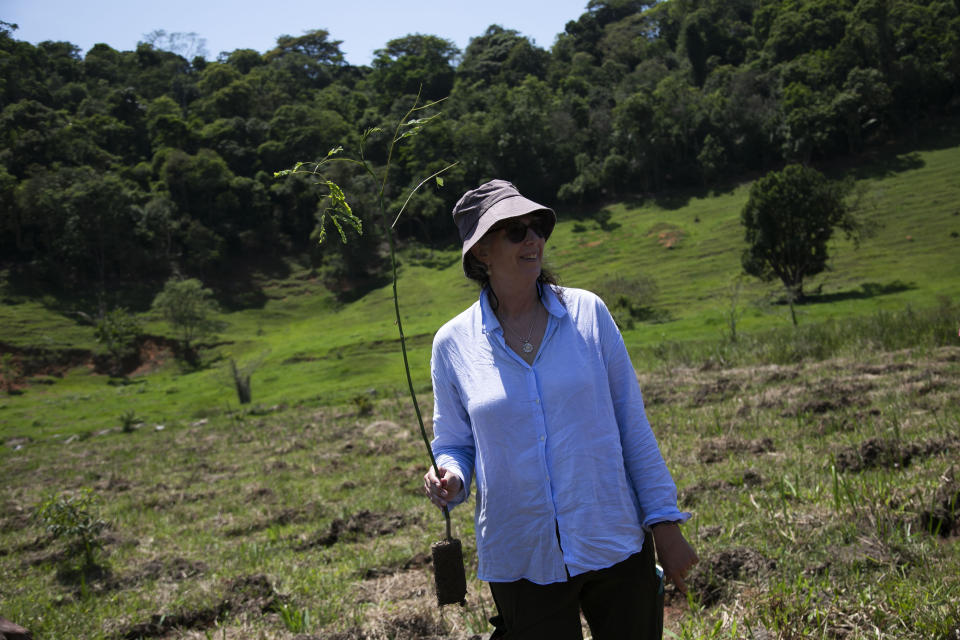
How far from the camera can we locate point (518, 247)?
263 cm

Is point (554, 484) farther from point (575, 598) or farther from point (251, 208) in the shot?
point (251, 208)

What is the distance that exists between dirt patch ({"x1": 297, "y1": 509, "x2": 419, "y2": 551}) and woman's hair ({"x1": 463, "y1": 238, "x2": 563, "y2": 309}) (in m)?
4.85

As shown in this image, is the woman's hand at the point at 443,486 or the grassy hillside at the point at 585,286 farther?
the grassy hillside at the point at 585,286

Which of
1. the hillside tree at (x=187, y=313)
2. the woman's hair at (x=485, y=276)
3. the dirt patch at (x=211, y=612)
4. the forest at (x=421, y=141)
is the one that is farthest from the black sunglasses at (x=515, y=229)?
the hillside tree at (x=187, y=313)

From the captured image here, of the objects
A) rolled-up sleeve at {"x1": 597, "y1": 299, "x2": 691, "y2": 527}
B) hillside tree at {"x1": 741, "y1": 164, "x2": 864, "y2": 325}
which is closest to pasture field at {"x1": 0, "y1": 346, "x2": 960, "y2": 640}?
rolled-up sleeve at {"x1": 597, "y1": 299, "x2": 691, "y2": 527}

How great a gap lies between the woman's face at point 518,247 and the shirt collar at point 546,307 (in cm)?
8

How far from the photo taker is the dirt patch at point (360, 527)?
711 centimetres

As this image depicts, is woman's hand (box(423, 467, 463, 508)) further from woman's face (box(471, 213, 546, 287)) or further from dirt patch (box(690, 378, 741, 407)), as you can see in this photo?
dirt patch (box(690, 378, 741, 407))

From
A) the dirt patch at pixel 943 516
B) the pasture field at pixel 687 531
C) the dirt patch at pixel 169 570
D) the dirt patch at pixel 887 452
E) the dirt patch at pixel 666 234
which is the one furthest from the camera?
the dirt patch at pixel 666 234

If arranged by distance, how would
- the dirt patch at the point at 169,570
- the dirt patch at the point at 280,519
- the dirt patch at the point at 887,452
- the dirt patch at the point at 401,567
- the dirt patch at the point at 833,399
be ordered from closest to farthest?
the dirt patch at the point at 401,567 → the dirt patch at the point at 887,452 → the dirt patch at the point at 169,570 → the dirt patch at the point at 280,519 → the dirt patch at the point at 833,399

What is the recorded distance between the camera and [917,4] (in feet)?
207

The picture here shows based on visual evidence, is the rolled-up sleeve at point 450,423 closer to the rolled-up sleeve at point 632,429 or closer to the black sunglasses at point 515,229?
the black sunglasses at point 515,229

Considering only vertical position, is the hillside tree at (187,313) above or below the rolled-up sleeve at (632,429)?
below

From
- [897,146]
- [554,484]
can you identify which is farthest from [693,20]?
[554,484]
